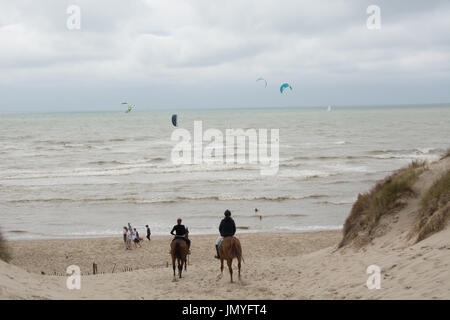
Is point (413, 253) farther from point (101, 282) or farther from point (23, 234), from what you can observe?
point (23, 234)

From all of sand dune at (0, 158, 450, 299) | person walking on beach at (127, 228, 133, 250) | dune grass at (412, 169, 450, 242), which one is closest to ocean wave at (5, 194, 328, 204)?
person walking on beach at (127, 228, 133, 250)

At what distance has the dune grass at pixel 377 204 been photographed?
35.0 ft

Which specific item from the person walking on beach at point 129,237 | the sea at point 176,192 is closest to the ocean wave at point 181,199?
the sea at point 176,192

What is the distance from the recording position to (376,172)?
3531 cm

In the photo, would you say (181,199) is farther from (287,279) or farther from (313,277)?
(313,277)

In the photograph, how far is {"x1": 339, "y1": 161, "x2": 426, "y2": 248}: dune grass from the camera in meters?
10.7

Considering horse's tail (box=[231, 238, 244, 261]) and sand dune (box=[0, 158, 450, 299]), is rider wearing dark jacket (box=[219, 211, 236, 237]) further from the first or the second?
sand dune (box=[0, 158, 450, 299])

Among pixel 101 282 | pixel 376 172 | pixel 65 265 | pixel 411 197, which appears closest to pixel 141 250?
pixel 65 265

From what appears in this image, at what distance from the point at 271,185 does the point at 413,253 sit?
23.5 meters

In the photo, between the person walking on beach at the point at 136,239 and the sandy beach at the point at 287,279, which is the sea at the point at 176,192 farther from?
the sandy beach at the point at 287,279

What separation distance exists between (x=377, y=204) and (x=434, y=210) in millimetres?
1847
